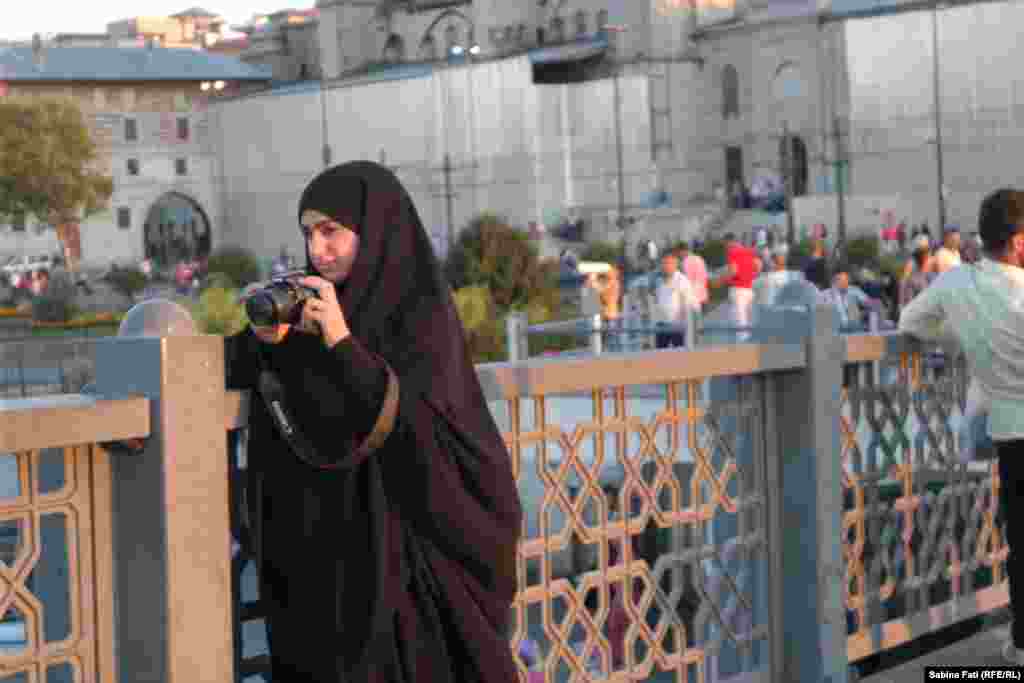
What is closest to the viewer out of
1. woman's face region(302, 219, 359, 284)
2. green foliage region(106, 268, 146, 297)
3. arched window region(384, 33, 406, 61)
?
woman's face region(302, 219, 359, 284)

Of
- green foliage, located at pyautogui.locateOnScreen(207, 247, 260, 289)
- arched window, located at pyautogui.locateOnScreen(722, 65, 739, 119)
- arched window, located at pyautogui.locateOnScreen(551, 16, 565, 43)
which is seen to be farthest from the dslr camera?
arched window, located at pyautogui.locateOnScreen(551, 16, 565, 43)

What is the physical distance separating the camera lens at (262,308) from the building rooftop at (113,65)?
70886 millimetres

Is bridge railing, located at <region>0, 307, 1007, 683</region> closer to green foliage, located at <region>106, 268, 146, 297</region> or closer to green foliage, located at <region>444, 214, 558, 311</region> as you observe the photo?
green foliage, located at <region>444, 214, 558, 311</region>

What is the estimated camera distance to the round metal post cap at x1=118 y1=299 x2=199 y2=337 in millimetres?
3001

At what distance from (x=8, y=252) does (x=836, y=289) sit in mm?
54506

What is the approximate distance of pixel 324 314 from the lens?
2.79m

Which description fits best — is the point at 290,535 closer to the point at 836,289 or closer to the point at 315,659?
the point at 315,659

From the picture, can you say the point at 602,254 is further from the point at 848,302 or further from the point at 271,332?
the point at 271,332

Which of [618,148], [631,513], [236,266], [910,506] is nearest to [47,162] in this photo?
[236,266]

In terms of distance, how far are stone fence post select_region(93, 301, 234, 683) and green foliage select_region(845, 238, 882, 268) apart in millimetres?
34732

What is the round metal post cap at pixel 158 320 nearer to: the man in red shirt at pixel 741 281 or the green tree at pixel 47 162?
the man in red shirt at pixel 741 281

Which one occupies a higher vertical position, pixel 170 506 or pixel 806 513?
pixel 170 506

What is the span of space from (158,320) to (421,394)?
0.43 metres

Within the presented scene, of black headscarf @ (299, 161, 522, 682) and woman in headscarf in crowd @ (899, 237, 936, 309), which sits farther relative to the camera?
woman in headscarf in crowd @ (899, 237, 936, 309)
